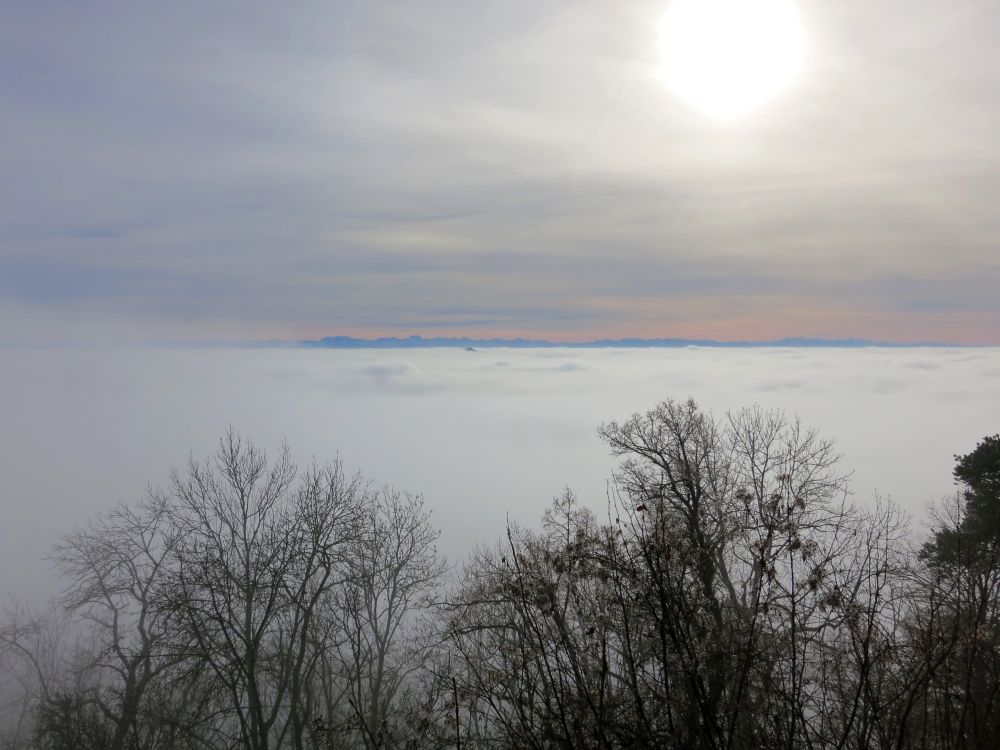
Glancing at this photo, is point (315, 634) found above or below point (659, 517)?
below

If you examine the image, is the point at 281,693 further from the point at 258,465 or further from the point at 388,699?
the point at 258,465

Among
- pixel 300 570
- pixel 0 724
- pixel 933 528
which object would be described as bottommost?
pixel 0 724

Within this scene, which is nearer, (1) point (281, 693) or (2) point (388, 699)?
(1) point (281, 693)

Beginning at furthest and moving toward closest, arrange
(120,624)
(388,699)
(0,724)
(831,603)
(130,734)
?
(0,724), (120,624), (388,699), (130,734), (831,603)

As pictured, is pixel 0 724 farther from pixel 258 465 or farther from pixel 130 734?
pixel 258 465

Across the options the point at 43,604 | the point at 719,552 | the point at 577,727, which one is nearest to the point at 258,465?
the point at 719,552

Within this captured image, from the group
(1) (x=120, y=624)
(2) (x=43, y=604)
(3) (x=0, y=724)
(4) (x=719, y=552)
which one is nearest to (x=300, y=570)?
(1) (x=120, y=624)

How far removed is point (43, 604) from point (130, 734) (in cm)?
3093

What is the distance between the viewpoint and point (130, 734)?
72.2ft

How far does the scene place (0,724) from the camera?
37.8 metres

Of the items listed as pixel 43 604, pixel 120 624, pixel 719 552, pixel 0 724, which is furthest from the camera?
pixel 43 604

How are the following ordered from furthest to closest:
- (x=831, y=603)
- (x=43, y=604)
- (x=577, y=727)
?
(x=43, y=604), (x=831, y=603), (x=577, y=727)

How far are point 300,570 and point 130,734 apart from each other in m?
7.35

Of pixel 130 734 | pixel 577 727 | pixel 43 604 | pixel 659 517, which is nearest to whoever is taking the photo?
pixel 577 727
